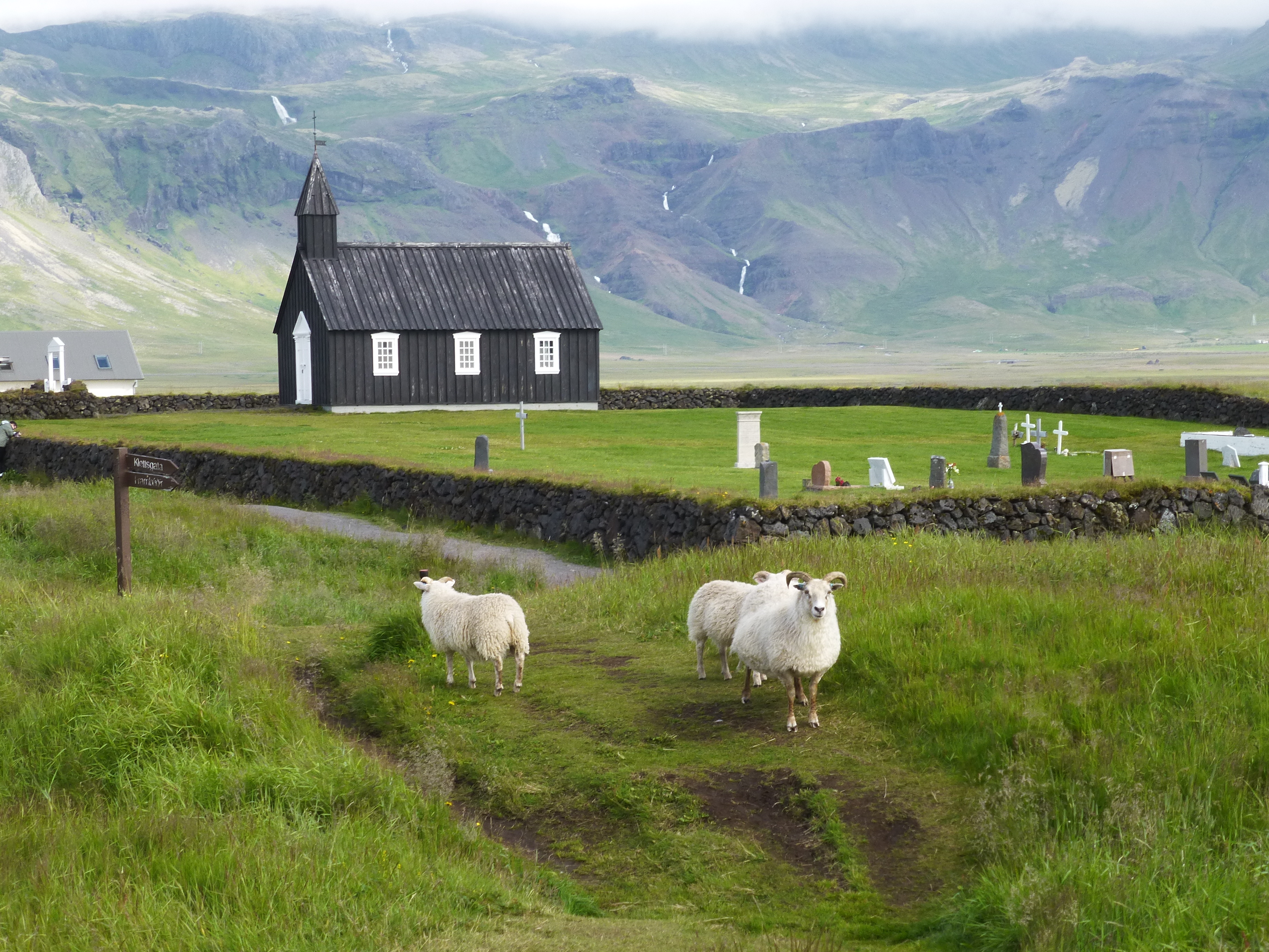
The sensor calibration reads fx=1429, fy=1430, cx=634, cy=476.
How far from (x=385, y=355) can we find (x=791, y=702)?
47078 mm

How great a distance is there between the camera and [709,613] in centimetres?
1219

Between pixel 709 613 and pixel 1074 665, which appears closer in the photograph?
pixel 1074 665

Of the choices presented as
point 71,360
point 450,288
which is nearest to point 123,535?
point 450,288

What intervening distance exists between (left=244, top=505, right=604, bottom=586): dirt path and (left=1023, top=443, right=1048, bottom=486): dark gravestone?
25.1ft

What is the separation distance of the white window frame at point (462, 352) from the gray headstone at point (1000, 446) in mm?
29712

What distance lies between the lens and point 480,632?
12406 mm

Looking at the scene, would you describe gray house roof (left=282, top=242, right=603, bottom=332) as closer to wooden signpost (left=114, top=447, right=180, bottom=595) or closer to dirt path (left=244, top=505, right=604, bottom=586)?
dirt path (left=244, top=505, right=604, bottom=586)

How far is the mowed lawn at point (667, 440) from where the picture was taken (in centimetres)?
2866

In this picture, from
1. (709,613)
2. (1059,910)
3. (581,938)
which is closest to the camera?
(1059,910)

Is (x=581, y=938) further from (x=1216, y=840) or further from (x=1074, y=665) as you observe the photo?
(x=1074, y=665)

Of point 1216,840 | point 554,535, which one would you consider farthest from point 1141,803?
point 554,535

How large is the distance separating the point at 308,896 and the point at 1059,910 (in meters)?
3.93

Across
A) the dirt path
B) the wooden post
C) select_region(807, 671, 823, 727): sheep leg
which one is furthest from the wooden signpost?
select_region(807, 671, 823, 727): sheep leg

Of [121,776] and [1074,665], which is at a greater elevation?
[1074,665]
